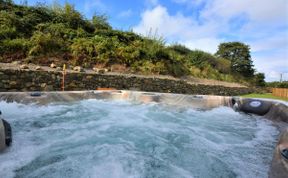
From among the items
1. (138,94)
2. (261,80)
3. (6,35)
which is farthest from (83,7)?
(261,80)

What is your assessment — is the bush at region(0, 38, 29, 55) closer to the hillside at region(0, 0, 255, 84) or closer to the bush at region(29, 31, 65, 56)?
the hillside at region(0, 0, 255, 84)

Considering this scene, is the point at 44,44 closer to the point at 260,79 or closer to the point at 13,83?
the point at 13,83

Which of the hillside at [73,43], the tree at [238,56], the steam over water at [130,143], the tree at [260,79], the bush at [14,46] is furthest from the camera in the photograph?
the tree at [260,79]

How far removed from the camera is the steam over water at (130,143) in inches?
69.8

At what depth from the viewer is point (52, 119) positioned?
3195 millimetres

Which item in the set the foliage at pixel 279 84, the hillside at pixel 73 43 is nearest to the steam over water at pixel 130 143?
the hillside at pixel 73 43

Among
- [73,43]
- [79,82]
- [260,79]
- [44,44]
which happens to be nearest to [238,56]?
[260,79]

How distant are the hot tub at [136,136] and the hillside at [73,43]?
260 cm

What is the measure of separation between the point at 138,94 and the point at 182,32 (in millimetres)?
10070

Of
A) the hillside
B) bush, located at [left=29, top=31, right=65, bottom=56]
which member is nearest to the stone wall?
the hillside

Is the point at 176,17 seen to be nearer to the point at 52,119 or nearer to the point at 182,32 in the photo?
the point at 182,32

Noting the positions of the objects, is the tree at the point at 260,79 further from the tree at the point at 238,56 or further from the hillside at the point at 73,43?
the hillside at the point at 73,43

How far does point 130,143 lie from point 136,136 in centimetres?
27

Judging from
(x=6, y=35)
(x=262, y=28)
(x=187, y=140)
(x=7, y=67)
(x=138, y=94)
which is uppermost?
(x=262, y=28)
